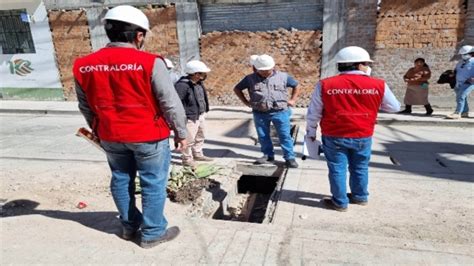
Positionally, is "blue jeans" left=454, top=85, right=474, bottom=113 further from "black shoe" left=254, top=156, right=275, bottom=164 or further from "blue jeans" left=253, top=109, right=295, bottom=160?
"black shoe" left=254, top=156, right=275, bottom=164

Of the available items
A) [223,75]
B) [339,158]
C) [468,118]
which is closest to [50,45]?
[223,75]

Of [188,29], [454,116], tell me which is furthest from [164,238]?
[188,29]

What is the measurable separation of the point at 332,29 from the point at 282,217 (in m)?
7.17

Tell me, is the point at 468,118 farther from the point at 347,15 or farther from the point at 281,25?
the point at 281,25

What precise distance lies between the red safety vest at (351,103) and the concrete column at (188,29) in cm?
771

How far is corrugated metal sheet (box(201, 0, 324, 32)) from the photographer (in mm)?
9828

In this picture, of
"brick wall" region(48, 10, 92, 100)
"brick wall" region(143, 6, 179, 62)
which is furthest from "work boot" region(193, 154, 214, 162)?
"brick wall" region(48, 10, 92, 100)

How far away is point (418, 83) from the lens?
8898 mm

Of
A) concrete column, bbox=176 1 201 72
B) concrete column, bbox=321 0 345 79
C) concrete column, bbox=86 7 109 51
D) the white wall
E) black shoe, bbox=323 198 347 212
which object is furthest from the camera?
the white wall

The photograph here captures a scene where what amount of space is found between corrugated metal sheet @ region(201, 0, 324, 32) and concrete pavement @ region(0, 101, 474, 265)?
14.1 ft

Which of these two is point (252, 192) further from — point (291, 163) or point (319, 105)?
point (319, 105)

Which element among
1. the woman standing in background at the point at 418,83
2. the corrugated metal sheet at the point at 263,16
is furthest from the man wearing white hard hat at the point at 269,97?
the corrugated metal sheet at the point at 263,16

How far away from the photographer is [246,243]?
9.78 ft

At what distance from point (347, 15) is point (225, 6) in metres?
3.44
